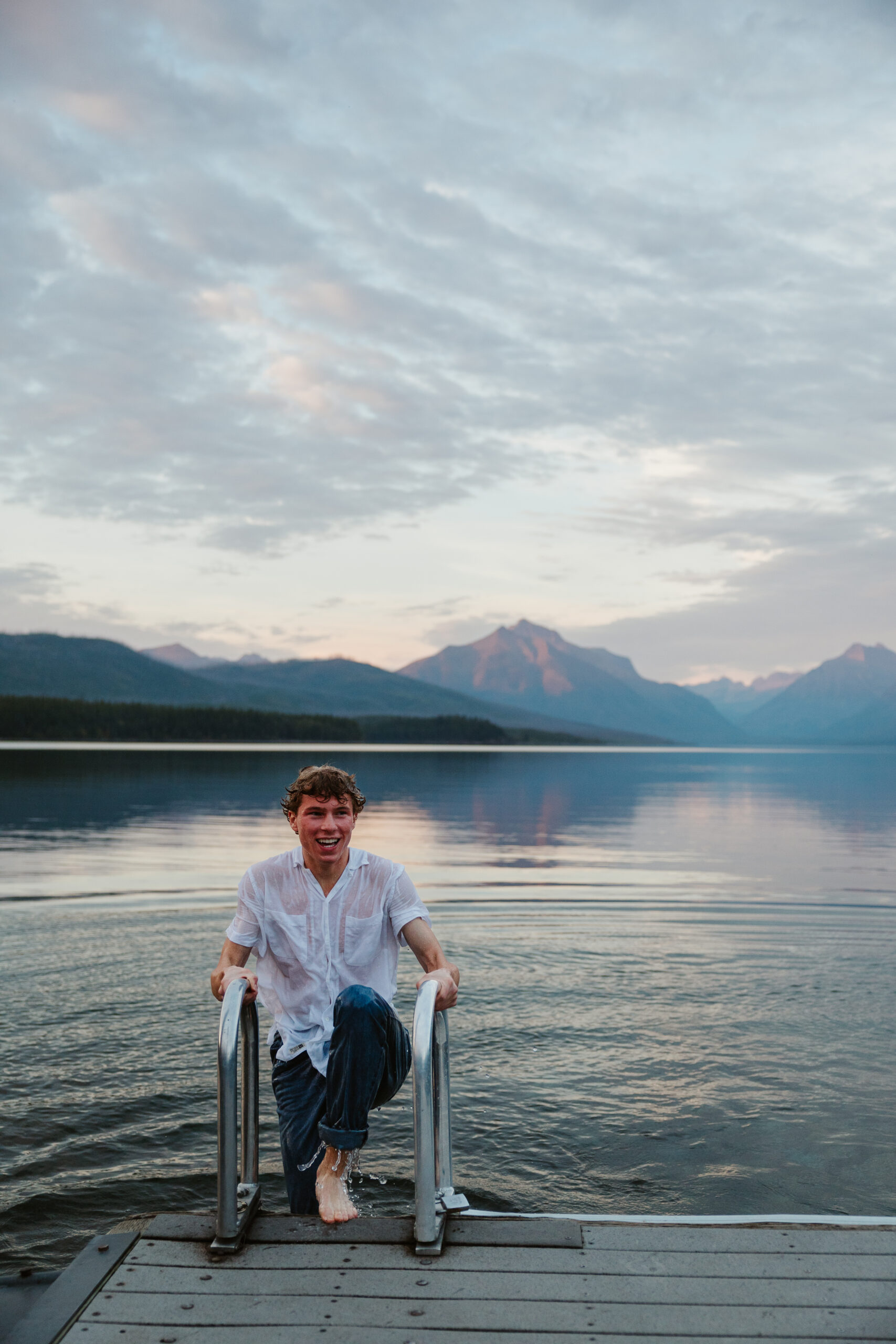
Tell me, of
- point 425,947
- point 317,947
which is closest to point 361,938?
point 317,947

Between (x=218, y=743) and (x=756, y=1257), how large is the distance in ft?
486

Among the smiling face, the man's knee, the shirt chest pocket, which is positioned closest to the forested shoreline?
the smiling face

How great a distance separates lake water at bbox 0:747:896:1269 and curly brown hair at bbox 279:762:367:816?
295 cm

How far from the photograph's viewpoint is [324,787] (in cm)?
514

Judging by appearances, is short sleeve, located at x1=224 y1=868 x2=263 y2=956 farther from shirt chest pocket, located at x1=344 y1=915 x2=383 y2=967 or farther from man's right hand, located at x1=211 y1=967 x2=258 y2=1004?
shirt chest pocket, located at x1=344 y1=915 x2=383 y2=967

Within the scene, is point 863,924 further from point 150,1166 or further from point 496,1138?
point 150,1166

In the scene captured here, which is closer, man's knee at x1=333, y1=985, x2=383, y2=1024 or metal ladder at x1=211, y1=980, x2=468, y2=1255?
metal ladder at x1=211, y1=980, x2=468, y2=1255

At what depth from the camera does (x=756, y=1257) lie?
14.5ft

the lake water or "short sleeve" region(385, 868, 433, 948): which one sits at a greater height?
"short sleeve" region(385, 868, 433, 948)

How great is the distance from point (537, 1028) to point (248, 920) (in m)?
5.78

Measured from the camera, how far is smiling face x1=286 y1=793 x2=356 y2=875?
5047 millimetres

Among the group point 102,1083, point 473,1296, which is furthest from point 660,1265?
point 102,1083

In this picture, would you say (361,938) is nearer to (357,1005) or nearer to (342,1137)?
(357,1005)

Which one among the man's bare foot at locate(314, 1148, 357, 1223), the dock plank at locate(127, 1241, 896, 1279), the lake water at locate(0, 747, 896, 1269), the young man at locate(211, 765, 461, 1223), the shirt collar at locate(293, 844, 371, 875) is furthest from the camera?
the lake water at locate(0, 747, 896, 1269)
